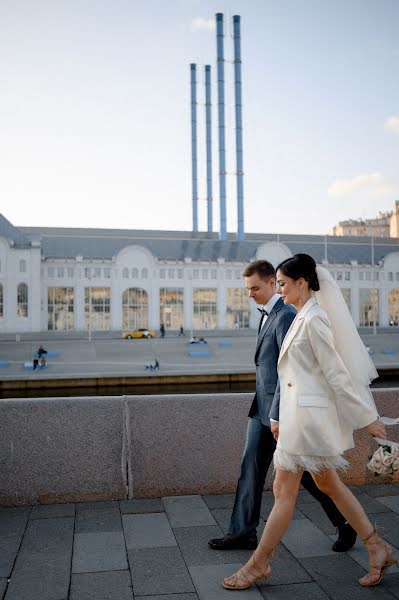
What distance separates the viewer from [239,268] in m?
69.9

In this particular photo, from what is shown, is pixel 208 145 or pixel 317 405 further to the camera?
pixel 208 145

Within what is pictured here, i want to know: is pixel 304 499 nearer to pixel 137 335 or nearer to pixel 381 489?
pixel 381 489

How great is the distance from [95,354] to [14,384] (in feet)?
56.0

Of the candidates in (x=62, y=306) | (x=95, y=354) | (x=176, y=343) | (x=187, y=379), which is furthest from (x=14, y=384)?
(x=62, y=306)

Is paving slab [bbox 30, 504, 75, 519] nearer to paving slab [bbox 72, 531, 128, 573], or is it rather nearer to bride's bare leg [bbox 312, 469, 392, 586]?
paving slab [bbox 72, 531, 128, 573]

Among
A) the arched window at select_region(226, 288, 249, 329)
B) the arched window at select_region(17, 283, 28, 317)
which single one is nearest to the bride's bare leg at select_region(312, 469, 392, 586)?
the arched window at select_region(17, 283, 28, 317)

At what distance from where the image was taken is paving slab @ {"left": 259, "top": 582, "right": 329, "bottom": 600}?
11.7 ft

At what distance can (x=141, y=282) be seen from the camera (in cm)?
6650

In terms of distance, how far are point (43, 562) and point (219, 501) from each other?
199 cm

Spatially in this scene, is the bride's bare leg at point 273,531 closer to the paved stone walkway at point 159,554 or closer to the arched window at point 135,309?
the paved stone walkway at point 159,554

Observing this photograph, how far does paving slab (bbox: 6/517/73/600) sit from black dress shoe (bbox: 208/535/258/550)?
42.8 inches

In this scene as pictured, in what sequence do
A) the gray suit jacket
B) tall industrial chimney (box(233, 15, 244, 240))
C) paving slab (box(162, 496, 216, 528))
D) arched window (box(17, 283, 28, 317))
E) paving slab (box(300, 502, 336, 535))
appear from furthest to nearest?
tall industrial chimney (box(233, 15, 244, 240))
arched window (box(17, 283, 28, 317))
paving slab (box(162, 496, 216, 528))
paving slab (box(300, 502, 336, 535))
the gray suit jacket

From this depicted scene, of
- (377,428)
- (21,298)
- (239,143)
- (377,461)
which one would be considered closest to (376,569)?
(377,461)

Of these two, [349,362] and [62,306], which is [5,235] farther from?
[349,362]
